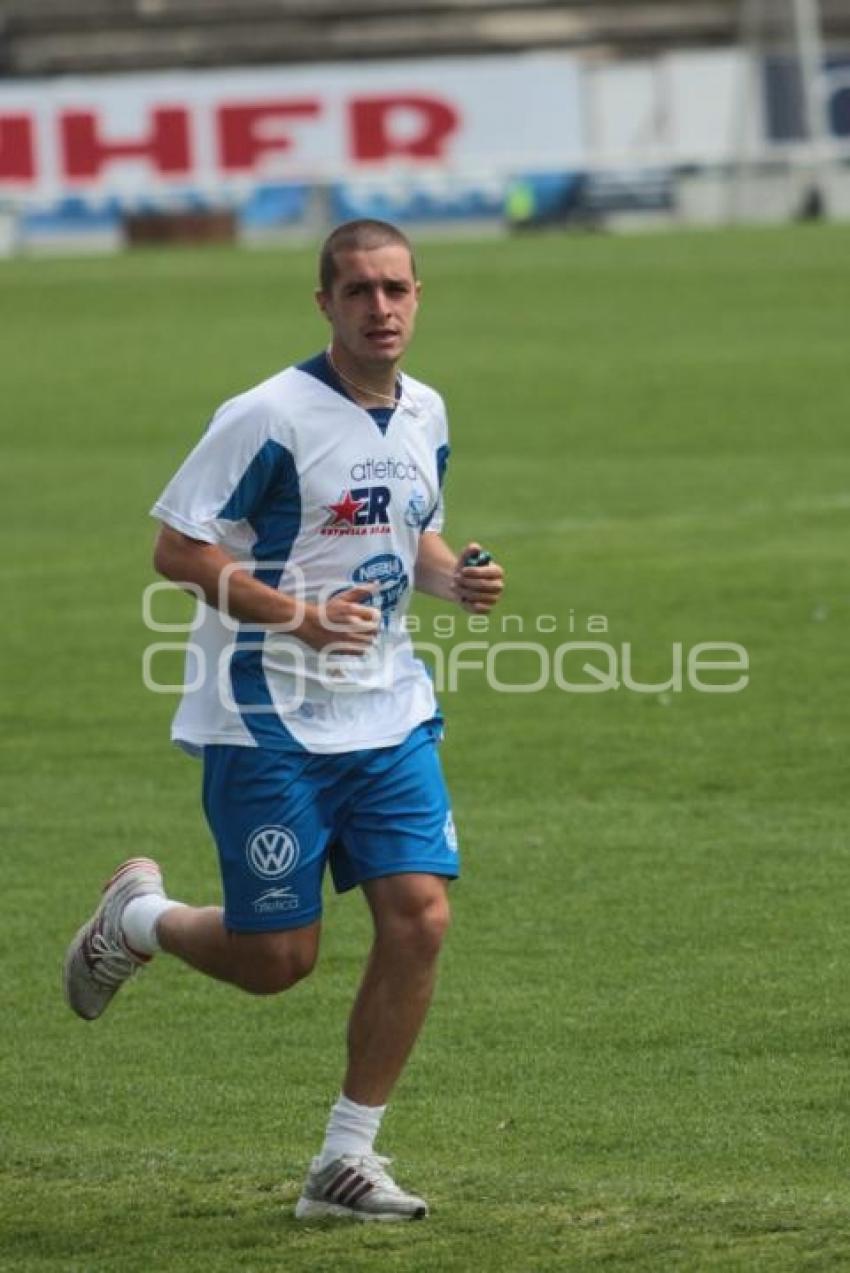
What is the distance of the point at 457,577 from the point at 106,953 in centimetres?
127

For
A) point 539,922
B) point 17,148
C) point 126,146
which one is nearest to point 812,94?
point 126,146

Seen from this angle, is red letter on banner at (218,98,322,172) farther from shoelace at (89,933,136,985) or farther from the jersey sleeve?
the jersey sleeve

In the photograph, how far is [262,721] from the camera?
6.18m

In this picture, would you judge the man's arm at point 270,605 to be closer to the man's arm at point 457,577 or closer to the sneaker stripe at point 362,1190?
the man's arm at point 457,577

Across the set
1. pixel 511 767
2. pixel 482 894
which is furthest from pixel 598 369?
pixel 482 894

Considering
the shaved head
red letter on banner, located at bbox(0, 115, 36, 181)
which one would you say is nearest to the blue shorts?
the shaved head

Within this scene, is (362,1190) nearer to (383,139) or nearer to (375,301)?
(375,301)

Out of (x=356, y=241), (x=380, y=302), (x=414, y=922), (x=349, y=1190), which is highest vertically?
(x=356, y=241)

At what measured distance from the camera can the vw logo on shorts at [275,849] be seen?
Result: 6.10 metres

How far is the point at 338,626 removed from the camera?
6.03 meters

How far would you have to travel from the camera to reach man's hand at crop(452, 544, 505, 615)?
6.30m

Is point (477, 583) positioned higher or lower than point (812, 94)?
lower

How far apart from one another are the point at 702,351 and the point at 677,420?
13.7 feet

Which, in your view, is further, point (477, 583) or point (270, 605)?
point (477, 583)
